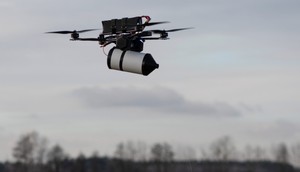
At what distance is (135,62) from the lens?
31.9m

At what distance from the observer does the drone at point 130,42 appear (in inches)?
1243

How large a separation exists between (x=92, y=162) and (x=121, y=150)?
19.3ft

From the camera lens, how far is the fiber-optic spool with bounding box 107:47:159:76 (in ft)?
104

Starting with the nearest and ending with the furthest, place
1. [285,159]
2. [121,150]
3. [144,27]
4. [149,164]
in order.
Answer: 1. [144,27]
2. [285,159]
3. [149,164]
4. [121,150]

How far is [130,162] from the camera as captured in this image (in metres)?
170

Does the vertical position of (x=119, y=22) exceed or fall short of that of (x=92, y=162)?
it falls short

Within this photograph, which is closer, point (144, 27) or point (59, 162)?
point (144, 27)

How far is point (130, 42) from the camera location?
105 ft

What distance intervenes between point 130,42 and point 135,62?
69cm

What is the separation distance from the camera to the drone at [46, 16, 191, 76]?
104 ft

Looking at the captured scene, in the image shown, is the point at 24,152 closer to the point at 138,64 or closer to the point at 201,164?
the point at 201,164

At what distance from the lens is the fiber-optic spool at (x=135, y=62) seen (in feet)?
104

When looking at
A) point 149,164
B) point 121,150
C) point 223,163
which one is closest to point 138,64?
point 223,163

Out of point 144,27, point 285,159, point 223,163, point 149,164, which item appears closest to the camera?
point 144,27
